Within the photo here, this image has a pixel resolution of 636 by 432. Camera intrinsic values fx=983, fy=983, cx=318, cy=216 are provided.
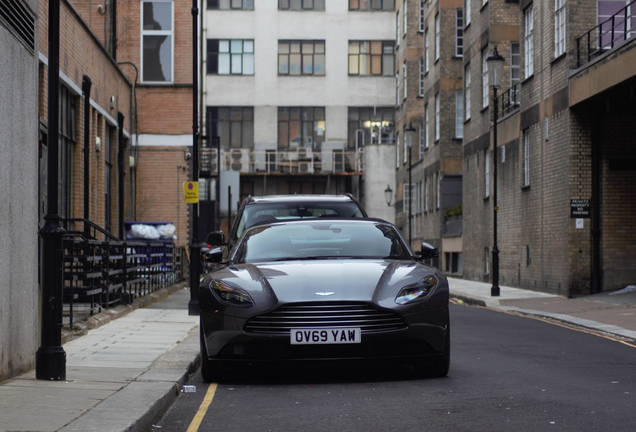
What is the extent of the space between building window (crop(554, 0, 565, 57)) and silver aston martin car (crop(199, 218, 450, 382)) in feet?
57.9

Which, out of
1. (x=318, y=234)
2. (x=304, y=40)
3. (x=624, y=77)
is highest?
(x=304, y=40)

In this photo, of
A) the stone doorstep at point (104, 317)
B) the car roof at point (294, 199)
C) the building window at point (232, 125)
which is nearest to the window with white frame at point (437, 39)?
the building window at point (232, 125)

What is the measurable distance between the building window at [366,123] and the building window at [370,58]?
2.50 meters

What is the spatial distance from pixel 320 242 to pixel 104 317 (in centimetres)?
541

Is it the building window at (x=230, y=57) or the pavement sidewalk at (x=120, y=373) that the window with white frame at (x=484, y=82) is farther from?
the building window at (x=230, y=57)

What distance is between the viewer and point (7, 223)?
8023 mm

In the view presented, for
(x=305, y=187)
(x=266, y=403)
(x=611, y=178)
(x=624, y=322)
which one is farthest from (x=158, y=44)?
(x=305, y=187)

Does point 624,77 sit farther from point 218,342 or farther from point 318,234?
point 218,342

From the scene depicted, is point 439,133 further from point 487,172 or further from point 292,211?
point 292,211

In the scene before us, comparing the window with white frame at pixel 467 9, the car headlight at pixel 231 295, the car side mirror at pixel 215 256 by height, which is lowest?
the car headlight at pixel 231 295

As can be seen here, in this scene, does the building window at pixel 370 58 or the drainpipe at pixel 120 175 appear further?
the building window at pixel 370 58

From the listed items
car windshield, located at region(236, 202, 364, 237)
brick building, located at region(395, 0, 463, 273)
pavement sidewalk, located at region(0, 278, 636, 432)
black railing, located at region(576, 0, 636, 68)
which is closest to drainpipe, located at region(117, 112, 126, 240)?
pavement sidewalk, located at region(0, 278, 636, 432)

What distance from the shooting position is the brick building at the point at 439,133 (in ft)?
142

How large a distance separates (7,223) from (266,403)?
2594 millimetres
